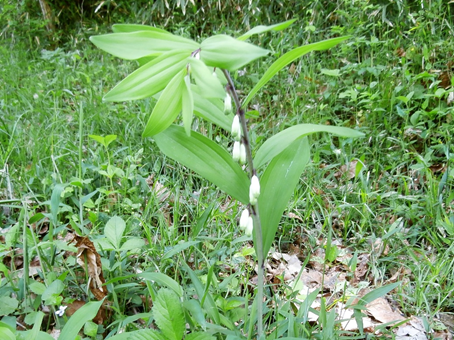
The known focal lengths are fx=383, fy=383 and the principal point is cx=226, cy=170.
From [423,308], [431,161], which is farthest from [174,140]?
[431,161]

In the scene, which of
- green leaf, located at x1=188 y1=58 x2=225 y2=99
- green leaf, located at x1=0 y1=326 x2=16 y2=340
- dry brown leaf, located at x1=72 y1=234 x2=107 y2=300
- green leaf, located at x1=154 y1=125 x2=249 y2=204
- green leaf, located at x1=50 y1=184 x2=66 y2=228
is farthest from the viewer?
green leaf, located at x1=50 y1=184 x2=66 y2=228

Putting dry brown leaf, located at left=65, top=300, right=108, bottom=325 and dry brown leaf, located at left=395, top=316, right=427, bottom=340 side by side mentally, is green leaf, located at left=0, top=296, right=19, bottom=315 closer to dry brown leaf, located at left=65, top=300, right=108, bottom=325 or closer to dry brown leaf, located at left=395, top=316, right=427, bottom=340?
dry brown leaf, located at left=65, top=300, right=108, bottom=325

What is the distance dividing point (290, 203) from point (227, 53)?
1266mm

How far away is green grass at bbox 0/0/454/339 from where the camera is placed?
4.47 feet

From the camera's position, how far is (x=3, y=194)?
6.26ft

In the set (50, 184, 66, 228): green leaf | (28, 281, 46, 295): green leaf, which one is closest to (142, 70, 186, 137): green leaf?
(28, 281, 46, 295): green leaf

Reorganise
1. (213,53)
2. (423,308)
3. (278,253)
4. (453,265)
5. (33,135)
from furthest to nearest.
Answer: (33,135), (278,253), (453,265), (423,308), (213,53)

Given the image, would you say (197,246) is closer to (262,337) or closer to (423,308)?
(262,337)

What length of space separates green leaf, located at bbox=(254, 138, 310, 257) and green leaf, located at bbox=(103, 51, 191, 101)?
415mm

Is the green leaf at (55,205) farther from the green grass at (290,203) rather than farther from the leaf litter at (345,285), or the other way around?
the leaf litter at (345,285)

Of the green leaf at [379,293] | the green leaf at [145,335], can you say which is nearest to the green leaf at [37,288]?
the green leaf at [145,335]

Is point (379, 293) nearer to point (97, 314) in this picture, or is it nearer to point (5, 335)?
point (97, 314)

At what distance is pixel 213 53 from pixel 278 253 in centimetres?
114

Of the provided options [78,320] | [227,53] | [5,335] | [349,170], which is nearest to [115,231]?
[78,320]
